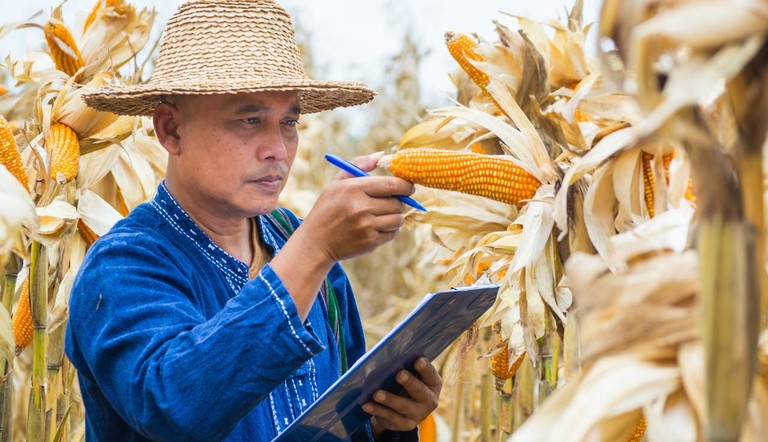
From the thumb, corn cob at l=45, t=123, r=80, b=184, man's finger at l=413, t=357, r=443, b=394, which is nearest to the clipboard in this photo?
man's finger at l=413, t=357, r=443, b=394

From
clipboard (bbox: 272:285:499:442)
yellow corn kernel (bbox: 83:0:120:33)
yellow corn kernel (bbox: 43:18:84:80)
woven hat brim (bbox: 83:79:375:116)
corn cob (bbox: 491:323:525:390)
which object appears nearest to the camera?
clipboard (bbox: 272:285:499:442)

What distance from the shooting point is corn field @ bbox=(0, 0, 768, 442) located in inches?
36.8

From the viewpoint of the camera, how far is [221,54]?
2189mm

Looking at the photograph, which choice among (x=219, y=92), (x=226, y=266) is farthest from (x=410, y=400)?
(x=219, y=92)

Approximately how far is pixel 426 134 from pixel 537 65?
1.90 feet

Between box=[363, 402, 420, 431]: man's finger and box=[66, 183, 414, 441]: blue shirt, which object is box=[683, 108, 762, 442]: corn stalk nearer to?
box=[66, 183, 414, 441]: blue shirt

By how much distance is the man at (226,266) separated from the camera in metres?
1.70

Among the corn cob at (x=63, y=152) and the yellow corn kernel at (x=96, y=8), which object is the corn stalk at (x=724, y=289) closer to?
the corn cob at (x=63, y=152)

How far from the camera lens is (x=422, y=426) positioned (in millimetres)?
3012

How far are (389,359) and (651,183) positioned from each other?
2.02ft

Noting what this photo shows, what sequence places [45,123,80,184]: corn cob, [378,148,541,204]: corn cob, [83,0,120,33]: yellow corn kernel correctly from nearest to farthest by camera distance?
[378,148,541,204]: corn cob, [45,123,80,184]: corn cob, [83,0,120,33]: yellow corn kernel

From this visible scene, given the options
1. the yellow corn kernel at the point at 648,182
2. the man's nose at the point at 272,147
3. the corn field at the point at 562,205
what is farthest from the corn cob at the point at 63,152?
the yellow corn kernel at the point at 648,182

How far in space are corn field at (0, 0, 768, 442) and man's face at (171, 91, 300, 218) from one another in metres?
0.34

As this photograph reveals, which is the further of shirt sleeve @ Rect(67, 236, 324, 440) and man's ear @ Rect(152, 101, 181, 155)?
man's ear @ Rect(152, 101, 181, 155)
